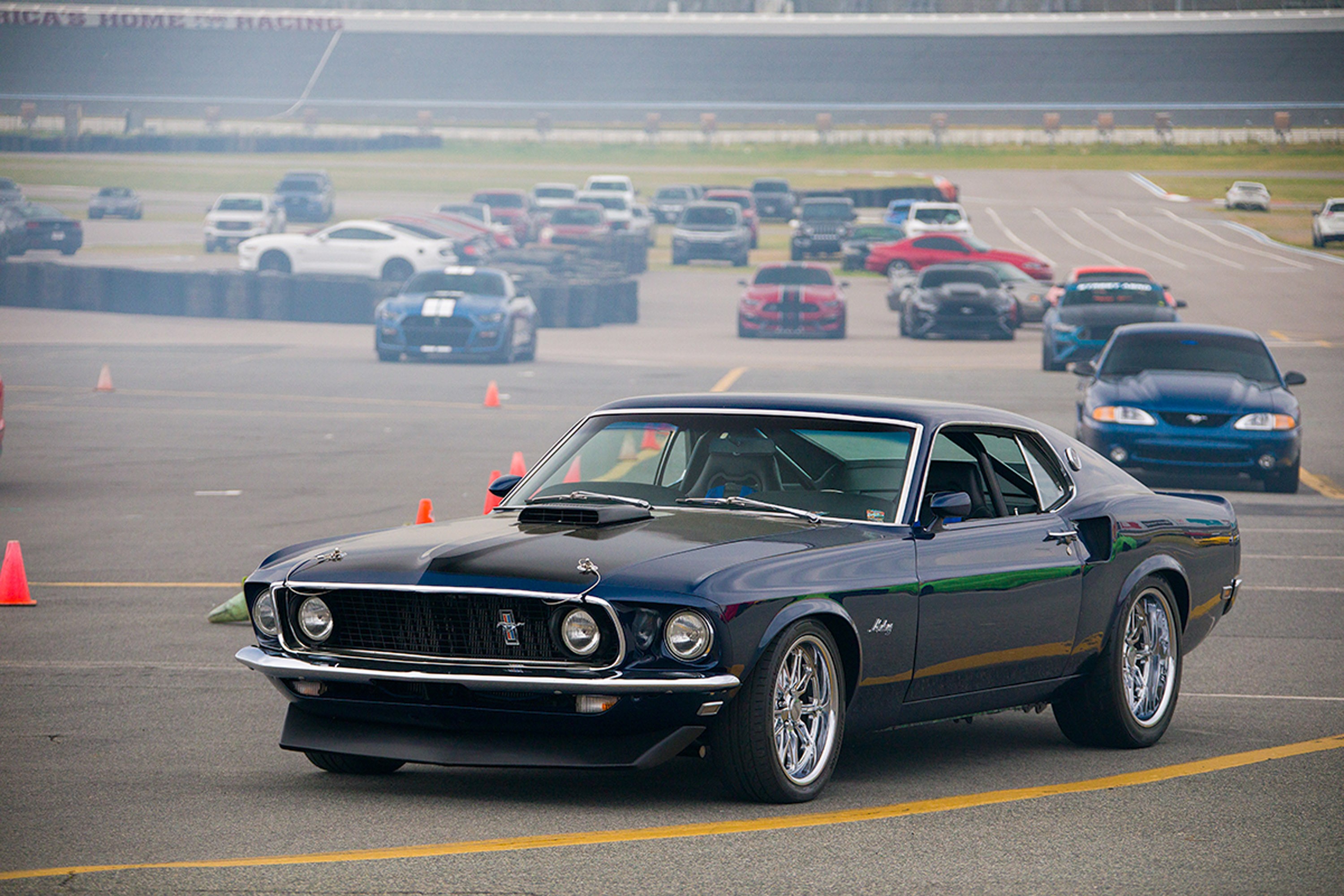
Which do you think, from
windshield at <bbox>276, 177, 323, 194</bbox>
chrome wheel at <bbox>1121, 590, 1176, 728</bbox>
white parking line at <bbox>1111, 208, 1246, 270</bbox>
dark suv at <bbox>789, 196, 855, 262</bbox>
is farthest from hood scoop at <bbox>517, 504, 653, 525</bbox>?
windshield at <bbox>276, 177, 323, 194</bbox>

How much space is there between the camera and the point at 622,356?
1326 inches

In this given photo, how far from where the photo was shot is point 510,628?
5961mm

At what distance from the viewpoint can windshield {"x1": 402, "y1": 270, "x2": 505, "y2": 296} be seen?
31531 millimetres

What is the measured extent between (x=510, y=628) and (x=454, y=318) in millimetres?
25433

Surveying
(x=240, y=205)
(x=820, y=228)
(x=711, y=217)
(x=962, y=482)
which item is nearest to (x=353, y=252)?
(x=240, y=205)

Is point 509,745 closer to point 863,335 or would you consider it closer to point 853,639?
point 853,639

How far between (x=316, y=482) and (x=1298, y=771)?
11.6m

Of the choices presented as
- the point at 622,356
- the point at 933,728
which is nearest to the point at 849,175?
the point at 622,356

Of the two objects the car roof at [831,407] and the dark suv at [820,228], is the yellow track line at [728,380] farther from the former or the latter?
the dark suv at [820,228]

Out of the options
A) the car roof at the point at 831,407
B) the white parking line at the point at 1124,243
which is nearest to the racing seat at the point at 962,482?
the car roof at the point at 831,407

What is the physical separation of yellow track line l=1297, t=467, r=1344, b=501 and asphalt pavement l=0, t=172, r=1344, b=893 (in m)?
0.08

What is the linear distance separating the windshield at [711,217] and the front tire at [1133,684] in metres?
45.4

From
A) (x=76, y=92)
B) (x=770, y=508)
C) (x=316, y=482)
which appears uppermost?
(x=76, y=92)

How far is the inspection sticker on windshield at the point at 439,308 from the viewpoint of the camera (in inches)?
1223
